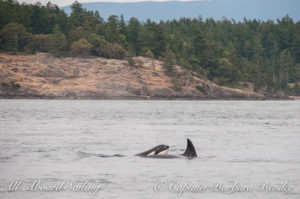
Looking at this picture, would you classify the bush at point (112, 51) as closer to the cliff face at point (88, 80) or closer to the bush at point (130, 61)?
the cliff face at point (88, 80)

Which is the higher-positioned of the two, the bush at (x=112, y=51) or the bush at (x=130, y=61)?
the bush at (x=112, y=51)

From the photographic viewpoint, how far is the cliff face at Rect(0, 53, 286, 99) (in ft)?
431

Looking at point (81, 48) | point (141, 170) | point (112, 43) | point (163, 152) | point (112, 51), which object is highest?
point (112, 43)

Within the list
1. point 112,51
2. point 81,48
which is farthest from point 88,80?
point 112,51

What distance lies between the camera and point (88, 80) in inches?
5448

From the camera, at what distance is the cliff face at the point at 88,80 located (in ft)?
431

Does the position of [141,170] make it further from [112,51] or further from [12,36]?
[112,51]

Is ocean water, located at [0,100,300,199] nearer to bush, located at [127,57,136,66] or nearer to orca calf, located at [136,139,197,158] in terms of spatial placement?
orca calf, located at [136,139,197,158]

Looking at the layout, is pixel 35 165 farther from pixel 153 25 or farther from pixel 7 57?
pixel 153 25

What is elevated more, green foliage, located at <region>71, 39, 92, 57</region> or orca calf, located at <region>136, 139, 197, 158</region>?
green foliage, located at <region>71, 39, 92, 57</region>

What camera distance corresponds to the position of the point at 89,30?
16438 cm

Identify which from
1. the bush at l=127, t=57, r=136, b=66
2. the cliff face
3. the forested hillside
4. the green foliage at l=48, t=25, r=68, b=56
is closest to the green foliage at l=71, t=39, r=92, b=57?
the forested hillside

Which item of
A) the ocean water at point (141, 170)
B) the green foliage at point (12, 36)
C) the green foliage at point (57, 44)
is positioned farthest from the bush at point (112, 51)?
the ocean water at point (141, 170)

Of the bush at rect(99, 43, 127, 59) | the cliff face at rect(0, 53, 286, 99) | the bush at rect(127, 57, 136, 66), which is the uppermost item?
the bush at rect(99, 43, 127, 59)
